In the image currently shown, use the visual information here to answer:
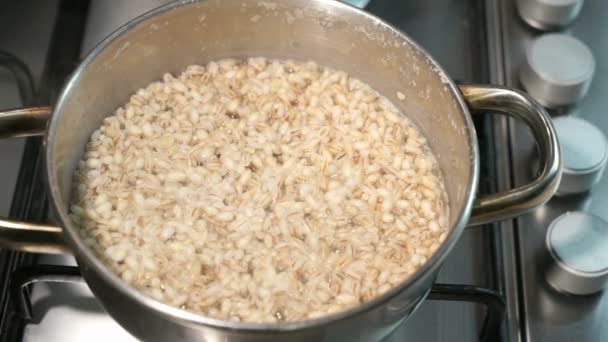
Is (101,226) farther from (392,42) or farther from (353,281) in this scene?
(392,42)

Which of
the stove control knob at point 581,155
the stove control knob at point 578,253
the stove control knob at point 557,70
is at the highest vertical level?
the stove control knob at point 557,70

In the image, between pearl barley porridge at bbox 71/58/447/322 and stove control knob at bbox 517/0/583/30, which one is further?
stove control knob at bbox 517/0/583/30

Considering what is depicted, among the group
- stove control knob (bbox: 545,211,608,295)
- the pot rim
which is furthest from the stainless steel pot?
stove control knob (bbox: 545,211,608,295)

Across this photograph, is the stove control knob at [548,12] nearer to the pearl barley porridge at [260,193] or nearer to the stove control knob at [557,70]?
the stove control knob at [557,70]

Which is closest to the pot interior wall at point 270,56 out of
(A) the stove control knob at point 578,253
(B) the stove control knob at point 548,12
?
(A) the stove control knob at point 578,253

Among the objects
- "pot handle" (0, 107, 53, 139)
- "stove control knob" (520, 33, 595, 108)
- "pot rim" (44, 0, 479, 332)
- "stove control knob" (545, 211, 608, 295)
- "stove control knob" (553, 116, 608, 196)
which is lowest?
"stove control knob" (545, 211, 608, 295)

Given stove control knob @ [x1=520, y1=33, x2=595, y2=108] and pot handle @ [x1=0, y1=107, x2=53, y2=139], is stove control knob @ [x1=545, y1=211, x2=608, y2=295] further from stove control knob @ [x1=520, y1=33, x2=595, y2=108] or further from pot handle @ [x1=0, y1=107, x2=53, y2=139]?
pot handle @ [x1=0, y1=107, x2=53, y2=139]

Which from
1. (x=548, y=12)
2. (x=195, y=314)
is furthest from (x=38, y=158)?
(x=548, y=12)

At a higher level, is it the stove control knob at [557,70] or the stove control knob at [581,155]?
the stove control knob at [557,70]
